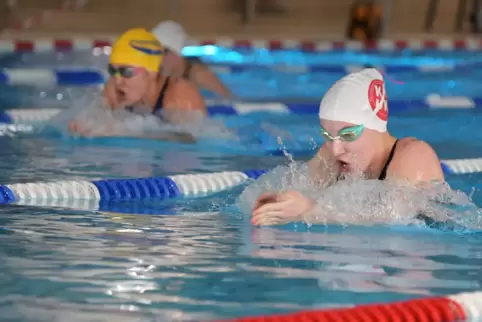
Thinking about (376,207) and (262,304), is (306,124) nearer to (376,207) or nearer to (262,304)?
(376,207)

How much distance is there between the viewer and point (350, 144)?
3672 millimetres

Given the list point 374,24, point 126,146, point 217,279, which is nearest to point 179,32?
point 126,146

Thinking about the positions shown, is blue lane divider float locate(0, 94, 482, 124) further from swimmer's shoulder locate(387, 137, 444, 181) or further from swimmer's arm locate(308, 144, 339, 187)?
swimmer's shoulder locate(387, 137, 444, 181)

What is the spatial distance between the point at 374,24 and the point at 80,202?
Result: 8988mm

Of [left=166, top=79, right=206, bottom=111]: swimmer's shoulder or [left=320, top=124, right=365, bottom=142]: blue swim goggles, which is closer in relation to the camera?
[left=320, top=124, right=365, bottom=142]: blue swim goggles

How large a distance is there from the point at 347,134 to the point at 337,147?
3.1 inches

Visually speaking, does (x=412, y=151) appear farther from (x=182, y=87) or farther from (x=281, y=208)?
(x=182, y=87)

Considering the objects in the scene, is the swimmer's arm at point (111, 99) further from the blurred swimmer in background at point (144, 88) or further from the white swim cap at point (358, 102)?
the white swim cap at point (358, 102)

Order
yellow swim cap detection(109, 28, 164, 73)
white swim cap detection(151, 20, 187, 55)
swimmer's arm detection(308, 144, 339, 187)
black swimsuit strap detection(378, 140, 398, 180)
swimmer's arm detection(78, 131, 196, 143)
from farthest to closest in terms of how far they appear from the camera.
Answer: white swim cap detection(151, 20, 187, 55) < swimmer's arm detection(78, 131, 196, 143) < yellow swim cap detection(109, 28, 164, 73) < swimmer's arm detection(308, 144, 339, 187) < black swimsuit strap detection(378, 140, 398, 180)

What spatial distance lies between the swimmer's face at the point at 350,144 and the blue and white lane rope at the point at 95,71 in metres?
3.72

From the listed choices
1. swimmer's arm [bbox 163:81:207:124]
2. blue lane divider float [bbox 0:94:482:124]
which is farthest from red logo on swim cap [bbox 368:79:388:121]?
blue lane divider float [bbox 0:94:482:124]

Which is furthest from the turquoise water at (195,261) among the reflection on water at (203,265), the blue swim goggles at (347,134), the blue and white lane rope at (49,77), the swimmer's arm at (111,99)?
the blue and white lane rope at (49,77)

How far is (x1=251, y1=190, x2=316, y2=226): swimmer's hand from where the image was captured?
11.3 feet

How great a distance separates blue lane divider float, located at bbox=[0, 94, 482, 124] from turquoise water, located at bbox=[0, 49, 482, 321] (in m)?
1.60
